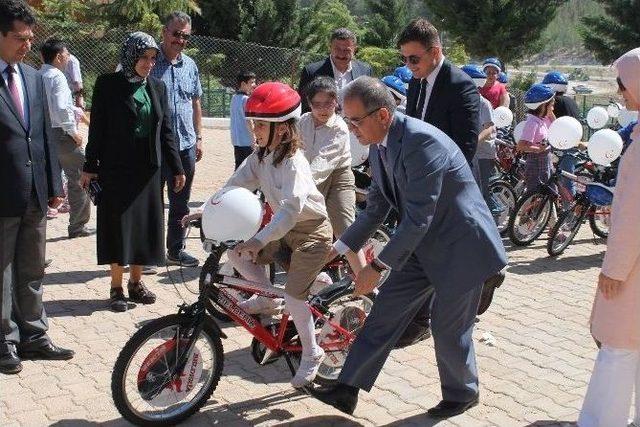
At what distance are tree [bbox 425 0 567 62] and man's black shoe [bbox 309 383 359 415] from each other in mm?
30830

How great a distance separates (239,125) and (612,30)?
25.8 meters

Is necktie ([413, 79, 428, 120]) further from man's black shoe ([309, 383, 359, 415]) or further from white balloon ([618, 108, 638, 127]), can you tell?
white balloon ([618, 108, 638, 127])

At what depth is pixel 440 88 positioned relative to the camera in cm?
557

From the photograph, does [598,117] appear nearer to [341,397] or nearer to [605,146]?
[605,146]

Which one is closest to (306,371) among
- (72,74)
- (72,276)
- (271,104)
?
(271,104)

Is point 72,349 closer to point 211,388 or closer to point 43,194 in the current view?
point 43,194

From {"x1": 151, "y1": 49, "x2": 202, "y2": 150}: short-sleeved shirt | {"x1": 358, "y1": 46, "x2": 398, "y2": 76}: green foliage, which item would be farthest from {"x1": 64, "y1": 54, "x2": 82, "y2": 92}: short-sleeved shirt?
{"x1": 358, "y1": 46, "x2": 398, "y2": 76}: green foliage

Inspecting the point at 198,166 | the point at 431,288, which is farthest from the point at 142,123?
the point at 198,166

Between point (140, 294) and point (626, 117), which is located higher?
point (626, 117)

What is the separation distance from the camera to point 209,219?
420cm

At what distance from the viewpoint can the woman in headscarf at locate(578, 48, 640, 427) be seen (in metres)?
Answer: 3.92

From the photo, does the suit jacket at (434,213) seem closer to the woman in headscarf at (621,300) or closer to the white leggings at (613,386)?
the woman in headscarf at (621,300)

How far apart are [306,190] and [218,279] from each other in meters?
0.68

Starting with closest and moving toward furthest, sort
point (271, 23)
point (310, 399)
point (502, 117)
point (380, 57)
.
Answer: point (310, 399) → point (502, 117) → point (271, 23) → point (380, 57)
